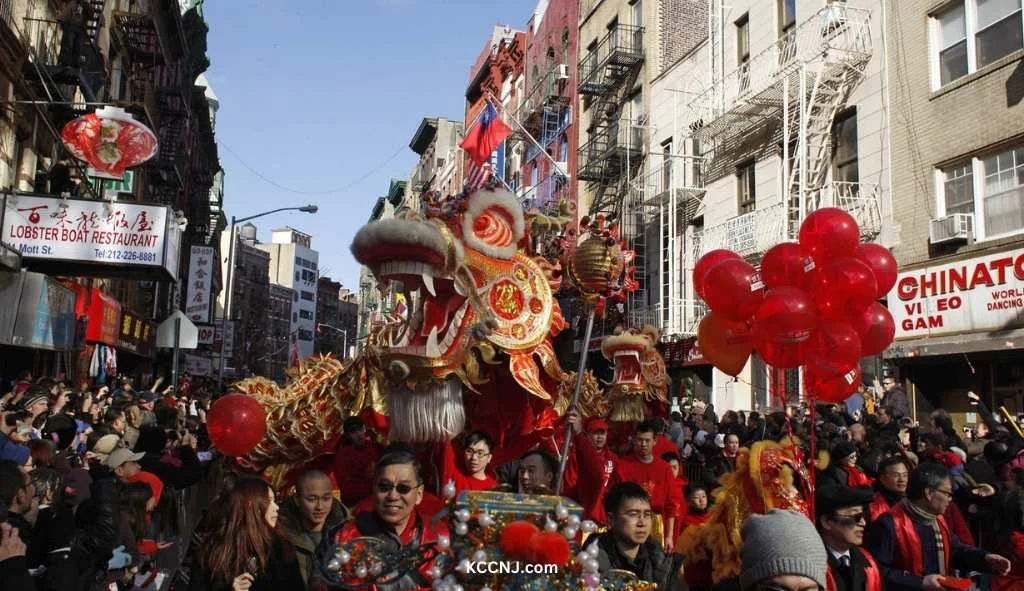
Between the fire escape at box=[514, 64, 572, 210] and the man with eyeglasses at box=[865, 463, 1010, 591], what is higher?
the fire escape at box=[514, 64, 572, 210]

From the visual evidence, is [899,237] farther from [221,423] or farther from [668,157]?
[221,423]

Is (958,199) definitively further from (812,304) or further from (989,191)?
(812,304)

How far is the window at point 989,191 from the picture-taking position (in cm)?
→ 1268

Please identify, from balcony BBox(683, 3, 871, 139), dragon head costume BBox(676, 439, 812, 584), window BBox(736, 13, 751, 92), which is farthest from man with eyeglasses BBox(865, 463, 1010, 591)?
window BBox(736, 13, 751, 92)

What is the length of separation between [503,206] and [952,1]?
11.6 metres

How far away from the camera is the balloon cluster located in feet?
20.0

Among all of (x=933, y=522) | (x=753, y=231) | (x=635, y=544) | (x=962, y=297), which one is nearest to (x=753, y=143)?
(x=753, y=231)

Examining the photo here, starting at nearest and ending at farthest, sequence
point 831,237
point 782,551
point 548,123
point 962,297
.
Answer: point 782,551 < point 831,237 < point 962,297 < point 548,123

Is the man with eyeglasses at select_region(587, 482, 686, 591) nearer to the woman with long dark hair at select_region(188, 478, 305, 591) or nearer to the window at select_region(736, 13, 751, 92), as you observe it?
the woman with long dark hair at select_region(188, 478, 305, 591)

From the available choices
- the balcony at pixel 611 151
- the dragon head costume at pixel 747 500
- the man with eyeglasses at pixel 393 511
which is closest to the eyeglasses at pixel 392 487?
the man with eyeglasses at pixel 393 511

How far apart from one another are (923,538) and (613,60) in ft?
73.8

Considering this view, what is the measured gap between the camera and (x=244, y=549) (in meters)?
3.42

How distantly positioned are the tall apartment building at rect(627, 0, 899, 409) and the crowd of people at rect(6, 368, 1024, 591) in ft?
18.3

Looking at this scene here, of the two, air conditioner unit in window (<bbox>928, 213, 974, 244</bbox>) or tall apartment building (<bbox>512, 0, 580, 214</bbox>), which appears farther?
tall apartment building (<bbox>512, 0, 580, 214</bbox>)
